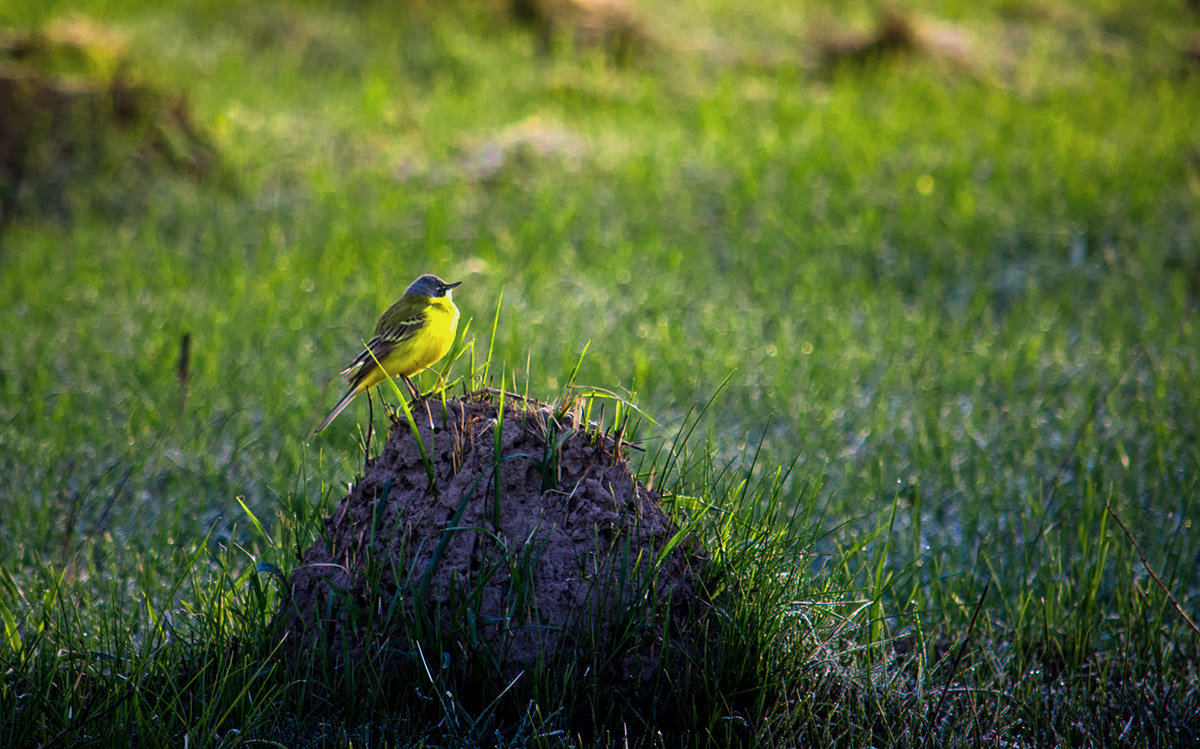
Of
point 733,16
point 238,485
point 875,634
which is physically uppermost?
point 733,16

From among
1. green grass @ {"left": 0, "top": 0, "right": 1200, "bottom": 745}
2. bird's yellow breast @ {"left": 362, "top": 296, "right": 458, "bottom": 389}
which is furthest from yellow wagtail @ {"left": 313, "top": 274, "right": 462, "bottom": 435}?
green grass @ {"left": 0, "top": 0, "right": 1200, "bottom": 745}

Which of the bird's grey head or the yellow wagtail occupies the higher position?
the bird's grey head

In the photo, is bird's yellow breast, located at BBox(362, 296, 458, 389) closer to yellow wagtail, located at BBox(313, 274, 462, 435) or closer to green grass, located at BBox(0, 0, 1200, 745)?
yellow wagtail, located at BBox(313, 274, 462, 435)

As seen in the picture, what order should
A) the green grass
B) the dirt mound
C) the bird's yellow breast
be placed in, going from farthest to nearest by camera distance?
1. the bird's yellow breast
2. the green grass
3. the dirt mound

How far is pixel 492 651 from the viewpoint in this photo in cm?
284

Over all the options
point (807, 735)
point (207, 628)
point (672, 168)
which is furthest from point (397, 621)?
point (672, 168)

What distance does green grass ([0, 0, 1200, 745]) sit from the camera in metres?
3.14

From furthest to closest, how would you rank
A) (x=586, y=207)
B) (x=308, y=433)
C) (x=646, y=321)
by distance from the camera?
(x=586, y=207) < (x=646, y=321) < (x=308, y=433)

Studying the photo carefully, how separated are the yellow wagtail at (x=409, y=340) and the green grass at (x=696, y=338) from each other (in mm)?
487

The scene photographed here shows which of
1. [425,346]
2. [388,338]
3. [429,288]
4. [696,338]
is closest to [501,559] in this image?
[425,346]

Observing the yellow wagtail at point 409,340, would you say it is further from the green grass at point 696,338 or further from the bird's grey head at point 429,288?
the green grass at point 696,338

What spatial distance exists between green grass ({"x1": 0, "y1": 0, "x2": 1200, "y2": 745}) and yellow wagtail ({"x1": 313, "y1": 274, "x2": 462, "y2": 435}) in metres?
0.49

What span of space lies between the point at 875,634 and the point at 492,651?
1327 mm

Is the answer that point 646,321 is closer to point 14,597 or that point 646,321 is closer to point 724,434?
point 724,434
